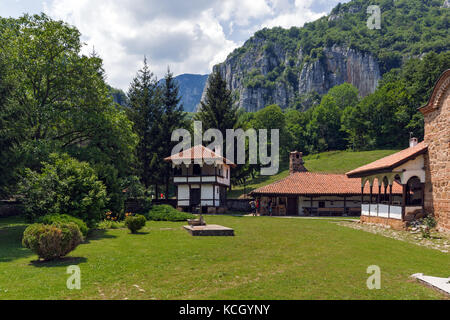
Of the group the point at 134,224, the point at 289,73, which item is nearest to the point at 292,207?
the point at 134,224

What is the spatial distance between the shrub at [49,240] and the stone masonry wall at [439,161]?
17.7m

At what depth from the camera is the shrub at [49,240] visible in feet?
31.6

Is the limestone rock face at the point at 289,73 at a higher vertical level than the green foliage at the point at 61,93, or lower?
higher

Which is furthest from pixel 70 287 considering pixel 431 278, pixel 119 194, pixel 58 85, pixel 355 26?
pixel 355 26

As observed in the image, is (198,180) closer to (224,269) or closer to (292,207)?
(292,207)

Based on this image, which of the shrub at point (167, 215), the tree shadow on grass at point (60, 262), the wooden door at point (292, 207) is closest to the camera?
the tree shadow on grass at point (60, 262)

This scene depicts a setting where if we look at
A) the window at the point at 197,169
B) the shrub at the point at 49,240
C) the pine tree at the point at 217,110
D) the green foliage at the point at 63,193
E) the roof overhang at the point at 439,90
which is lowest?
the shrub at the point at 49,240

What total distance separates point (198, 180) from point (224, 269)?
2543 cm

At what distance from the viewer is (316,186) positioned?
3372cm

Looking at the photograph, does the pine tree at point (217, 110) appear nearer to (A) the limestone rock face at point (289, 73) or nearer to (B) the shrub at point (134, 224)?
(B) the shrub at point (134, 224)

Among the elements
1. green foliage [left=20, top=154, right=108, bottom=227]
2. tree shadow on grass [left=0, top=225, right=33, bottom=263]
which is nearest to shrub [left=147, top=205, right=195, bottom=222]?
green foliage [left=20, top=154, right=108, bottom=227]

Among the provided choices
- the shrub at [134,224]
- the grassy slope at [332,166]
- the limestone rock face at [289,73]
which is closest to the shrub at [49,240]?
the shrub at [134,224]

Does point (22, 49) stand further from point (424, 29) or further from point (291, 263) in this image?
point (424, 29)

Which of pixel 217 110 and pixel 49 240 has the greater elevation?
pixel 217 110
